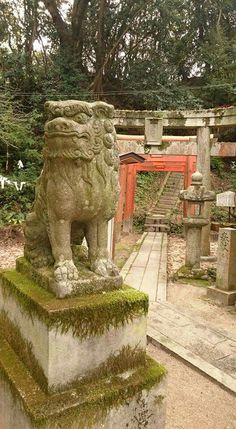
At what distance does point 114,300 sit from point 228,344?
290 cm

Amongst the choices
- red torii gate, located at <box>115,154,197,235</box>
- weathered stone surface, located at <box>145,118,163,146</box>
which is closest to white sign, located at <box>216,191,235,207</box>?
weathered stone surface, located at <box>145,118,163,146</box>

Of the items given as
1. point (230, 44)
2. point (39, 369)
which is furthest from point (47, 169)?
point (230, 44)

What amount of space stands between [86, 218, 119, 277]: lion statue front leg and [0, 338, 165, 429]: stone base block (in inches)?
26.8

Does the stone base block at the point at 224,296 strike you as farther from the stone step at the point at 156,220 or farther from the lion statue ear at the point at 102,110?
the stone step at the point at 156,220

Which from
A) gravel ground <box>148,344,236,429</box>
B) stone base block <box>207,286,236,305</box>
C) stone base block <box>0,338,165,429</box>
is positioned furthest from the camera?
stone base block <box>207,286,236,305</box>

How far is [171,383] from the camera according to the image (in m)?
3.38

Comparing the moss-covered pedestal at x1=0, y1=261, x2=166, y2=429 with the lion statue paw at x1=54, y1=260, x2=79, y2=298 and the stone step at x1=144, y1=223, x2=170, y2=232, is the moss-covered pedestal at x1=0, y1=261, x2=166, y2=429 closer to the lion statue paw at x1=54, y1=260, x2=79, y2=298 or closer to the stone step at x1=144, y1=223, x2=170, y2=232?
the lion statue paw at x1=54, y1=260, x2=79, y2=298

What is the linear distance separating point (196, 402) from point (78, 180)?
252 cm

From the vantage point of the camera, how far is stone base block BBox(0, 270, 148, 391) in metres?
1.82

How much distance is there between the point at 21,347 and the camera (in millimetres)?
2217

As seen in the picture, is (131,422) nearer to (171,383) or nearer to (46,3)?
(171,383)

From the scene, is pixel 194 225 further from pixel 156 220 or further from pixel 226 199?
pixel 156 220

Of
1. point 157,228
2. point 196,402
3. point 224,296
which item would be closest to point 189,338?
point 196,402

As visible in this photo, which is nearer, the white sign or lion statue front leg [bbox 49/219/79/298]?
lion statue front leg [bbox 49/219/79/298]
